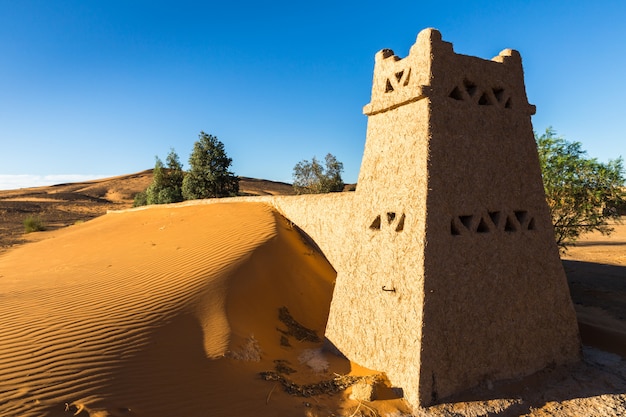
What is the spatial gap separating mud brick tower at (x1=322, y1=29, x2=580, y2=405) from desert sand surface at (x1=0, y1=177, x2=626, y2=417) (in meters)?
0.52

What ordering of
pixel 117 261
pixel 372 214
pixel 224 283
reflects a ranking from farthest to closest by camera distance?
pixel 117 261 < pixel 224 283 < pixel 372 214

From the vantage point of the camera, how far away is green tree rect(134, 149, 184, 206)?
30.3 meters

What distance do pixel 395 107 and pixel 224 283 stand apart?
5.19 m

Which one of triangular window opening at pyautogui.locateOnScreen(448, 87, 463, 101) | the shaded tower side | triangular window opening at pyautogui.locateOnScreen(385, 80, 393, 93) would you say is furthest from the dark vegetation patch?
triangular window opening at pyautogui.locateOnScreen(448, 87, 463, 101)

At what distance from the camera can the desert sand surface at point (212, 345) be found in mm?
5312

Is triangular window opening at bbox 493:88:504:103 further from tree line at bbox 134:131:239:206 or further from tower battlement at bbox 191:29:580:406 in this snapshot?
tree line at bbox 134:131:239:206

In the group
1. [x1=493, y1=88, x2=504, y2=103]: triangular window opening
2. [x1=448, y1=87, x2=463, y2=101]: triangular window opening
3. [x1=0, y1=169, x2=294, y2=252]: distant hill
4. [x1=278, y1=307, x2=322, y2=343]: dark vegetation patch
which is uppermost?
[x1=493, y1=88, x2=504, y2=103]: triangular window opening

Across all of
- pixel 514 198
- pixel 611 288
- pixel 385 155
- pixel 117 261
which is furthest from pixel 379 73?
pixel 611 288

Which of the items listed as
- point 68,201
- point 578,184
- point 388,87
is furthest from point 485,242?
point 68,201

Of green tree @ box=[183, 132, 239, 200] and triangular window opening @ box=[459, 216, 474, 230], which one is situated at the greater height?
green tree @ box=[183, 132, 239, 200]

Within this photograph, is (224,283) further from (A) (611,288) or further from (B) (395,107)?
(A) (611,288)

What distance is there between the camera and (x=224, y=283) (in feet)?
28.5

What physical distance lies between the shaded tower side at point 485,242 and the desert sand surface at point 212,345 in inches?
19.7

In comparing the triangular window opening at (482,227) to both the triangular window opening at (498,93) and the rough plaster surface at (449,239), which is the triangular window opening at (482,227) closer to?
the rough plaster surface at (449,239)
